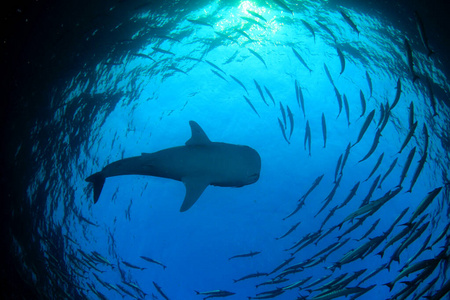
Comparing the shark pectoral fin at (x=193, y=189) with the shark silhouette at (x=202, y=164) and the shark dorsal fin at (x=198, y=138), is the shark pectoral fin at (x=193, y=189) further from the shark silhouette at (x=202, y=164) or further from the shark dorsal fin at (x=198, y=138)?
the shark dorsal fin at (x=198, y=138)

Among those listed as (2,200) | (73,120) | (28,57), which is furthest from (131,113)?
(2,200)

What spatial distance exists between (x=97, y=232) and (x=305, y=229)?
1381 cm

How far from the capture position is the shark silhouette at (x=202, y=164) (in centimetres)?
492

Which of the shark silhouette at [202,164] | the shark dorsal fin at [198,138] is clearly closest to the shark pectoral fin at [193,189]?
the shark silhouette at [202,164]

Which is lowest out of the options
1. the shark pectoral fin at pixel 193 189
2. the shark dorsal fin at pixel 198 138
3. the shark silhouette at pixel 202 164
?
the shark pectoral fin at pixel 193 189

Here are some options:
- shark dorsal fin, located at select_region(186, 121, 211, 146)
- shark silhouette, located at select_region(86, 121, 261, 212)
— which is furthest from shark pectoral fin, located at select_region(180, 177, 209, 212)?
shark dorsal fin, located at select_region(186, 121, 211, 146)

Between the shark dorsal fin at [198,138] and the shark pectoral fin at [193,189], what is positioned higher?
the shark dorsal fin at [198,138]

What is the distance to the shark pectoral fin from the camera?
15.6 ft

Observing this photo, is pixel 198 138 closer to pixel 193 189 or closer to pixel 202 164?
pixel 202 164

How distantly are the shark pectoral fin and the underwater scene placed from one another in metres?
0.03

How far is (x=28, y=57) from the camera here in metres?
7.38

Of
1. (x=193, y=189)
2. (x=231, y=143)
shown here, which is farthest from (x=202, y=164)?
(x=231, y=143)

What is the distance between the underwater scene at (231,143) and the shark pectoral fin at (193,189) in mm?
32

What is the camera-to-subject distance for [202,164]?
16.4ft
